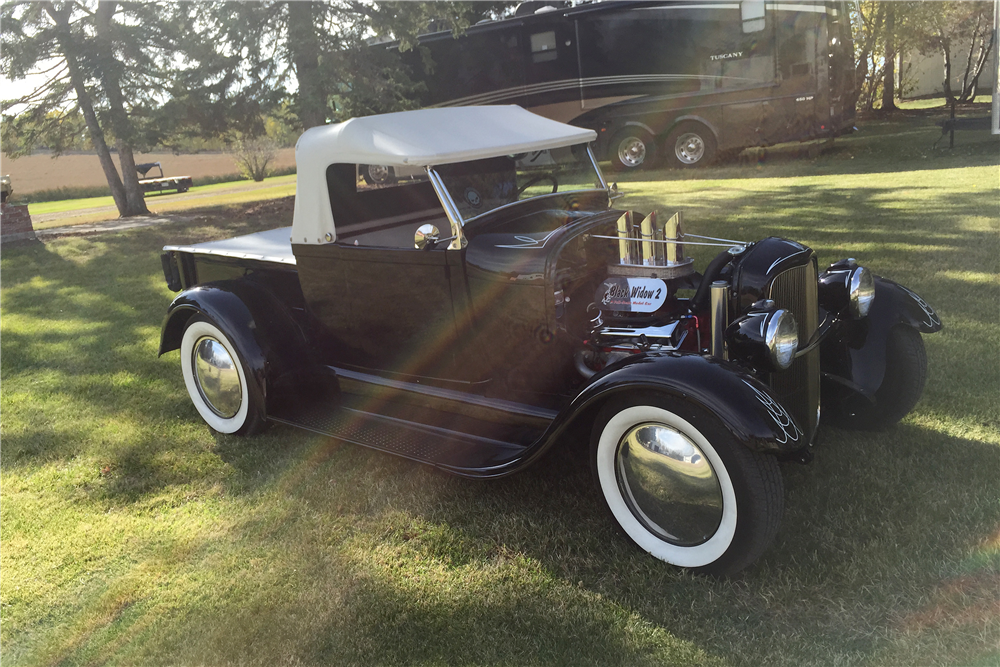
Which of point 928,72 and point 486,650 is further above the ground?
point 928,72

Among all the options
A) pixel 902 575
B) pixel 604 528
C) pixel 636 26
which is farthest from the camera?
pixel 636 26

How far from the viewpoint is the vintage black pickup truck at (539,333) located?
2580mm

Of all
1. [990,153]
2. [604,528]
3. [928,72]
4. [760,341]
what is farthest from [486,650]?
[928,72]

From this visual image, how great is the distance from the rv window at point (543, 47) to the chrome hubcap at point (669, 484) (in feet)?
47.0

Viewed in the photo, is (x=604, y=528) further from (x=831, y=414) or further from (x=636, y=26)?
(x=636, y=26)

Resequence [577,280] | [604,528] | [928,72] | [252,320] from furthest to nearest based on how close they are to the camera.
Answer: [928,72]
[252,320]
[577,280]
[604,528]

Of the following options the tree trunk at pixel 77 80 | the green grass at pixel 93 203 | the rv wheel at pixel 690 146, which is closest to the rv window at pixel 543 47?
the rv wheel at pixel 690 146

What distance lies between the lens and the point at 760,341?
8.71 feet

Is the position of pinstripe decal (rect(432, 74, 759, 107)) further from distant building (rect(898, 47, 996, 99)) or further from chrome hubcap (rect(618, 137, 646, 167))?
distant building (rect(898, 47, 996, 99))

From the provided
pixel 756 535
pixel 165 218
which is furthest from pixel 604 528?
pixel 165 218

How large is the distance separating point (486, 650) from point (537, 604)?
288 millimetres

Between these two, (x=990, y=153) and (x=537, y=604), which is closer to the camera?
(x=537, y=604)

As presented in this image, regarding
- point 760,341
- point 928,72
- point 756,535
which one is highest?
point 928,72

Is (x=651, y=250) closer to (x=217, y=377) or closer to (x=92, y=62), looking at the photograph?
(x=217, y=377)
